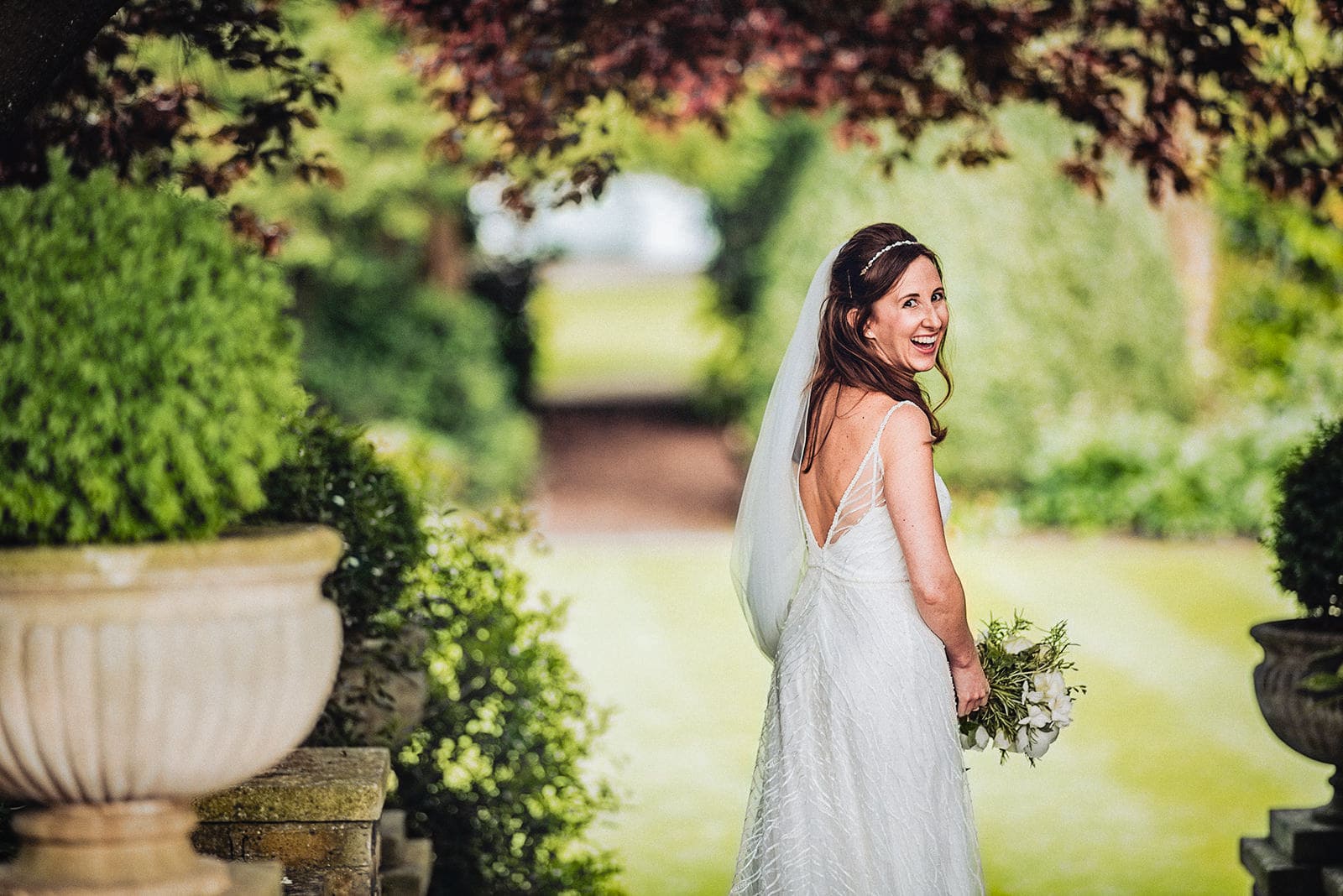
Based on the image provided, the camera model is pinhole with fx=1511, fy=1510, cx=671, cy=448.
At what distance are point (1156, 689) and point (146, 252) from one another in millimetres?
7885

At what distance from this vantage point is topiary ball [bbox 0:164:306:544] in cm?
278

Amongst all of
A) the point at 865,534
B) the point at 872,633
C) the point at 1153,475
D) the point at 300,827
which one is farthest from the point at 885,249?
the point at 1153,475

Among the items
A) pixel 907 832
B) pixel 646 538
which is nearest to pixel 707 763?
pixel 907 832

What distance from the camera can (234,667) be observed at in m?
2.79

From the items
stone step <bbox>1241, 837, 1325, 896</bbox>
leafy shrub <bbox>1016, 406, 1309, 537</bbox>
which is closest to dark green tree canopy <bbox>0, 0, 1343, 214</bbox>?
stone step <bbox>1241, 837, 1325, 896</bbox>

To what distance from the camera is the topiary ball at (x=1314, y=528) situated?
15.9 feet

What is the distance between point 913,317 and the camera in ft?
12.9

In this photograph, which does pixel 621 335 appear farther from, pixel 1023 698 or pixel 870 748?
pixel 870 748

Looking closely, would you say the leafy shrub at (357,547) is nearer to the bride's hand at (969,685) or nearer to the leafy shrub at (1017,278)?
the bride's hand at (969,685)

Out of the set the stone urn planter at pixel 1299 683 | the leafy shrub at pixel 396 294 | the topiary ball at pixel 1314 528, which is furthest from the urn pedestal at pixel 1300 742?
the leafy shrub at pixel 396 294

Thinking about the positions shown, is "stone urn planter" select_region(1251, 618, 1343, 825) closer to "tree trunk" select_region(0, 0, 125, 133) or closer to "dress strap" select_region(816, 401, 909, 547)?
"dress strap" select_region(816, 401, 909, 547)

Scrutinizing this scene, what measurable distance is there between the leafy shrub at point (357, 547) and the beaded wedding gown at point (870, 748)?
1379mm

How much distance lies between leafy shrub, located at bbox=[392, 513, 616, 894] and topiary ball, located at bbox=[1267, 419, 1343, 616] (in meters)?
2.38

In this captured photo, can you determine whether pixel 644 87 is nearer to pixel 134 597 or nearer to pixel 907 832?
pixel 907 832
